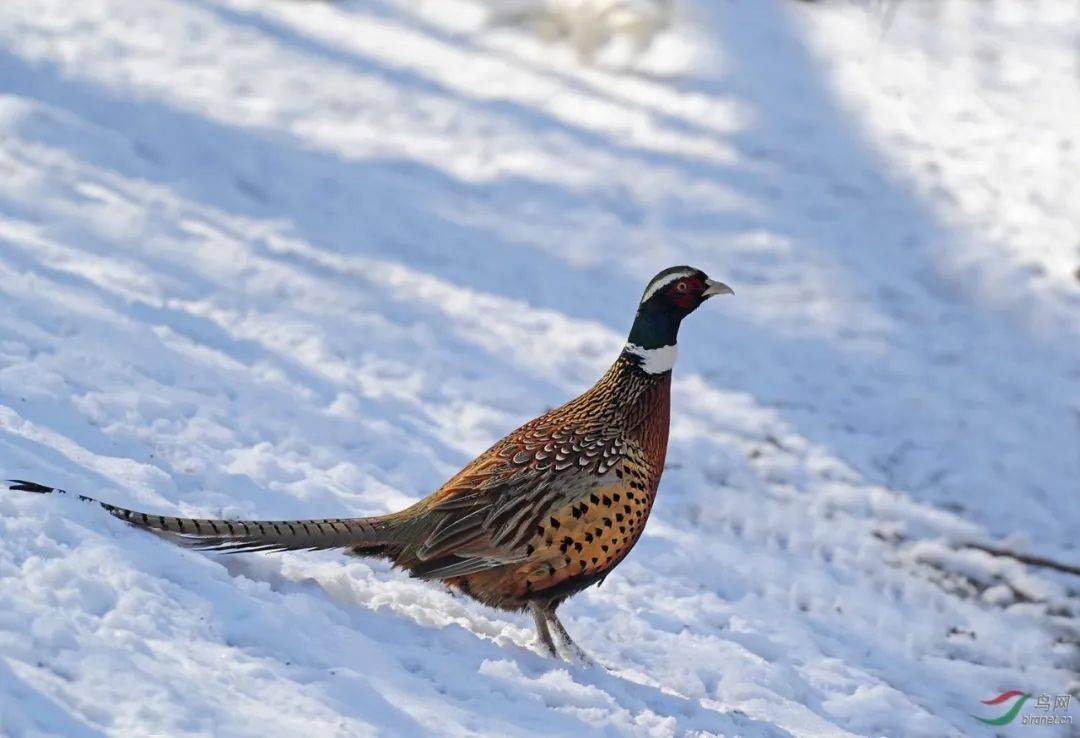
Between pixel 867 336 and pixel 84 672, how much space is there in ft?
19.5

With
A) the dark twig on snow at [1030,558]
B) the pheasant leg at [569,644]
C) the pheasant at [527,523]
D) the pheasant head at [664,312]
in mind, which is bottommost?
the pheasant leg at [569,644]

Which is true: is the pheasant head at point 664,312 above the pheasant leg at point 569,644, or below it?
above

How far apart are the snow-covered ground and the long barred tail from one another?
0.09 m

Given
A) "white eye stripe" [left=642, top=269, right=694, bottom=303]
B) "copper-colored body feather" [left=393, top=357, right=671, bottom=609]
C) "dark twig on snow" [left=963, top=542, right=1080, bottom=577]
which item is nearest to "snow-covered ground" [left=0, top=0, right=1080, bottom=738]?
"dark twig on snow" [left=963, top=542, right=1080, bottom=577]

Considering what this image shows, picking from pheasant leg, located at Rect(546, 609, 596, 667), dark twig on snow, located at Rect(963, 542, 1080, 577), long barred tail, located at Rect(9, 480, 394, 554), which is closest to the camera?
long barred tail, located at Rect(9, 480, 394, 554)

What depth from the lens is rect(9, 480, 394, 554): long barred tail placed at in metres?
3.94

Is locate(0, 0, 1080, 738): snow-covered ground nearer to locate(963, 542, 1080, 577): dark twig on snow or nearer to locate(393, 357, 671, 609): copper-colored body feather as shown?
locate(963, 542, 1080, 577): dark twig on snow

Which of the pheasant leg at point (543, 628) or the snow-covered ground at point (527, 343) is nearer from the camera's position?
the snow-covered ground at point (527, 343)

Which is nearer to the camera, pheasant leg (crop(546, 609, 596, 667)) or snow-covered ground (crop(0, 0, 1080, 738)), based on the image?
snow-covered ground (crop(0, 0, 1080, 738))

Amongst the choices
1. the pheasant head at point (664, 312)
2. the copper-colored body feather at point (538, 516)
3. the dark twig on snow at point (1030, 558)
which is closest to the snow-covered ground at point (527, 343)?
the dark twig on snow at point (1030, 558)

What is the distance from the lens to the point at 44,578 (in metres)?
3.47

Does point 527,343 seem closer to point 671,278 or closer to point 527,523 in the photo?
point 671,278

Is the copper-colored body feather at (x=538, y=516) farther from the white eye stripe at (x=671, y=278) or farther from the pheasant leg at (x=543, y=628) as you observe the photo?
the white eye stripe at (x=671, y=278)

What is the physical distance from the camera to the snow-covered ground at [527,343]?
3803 mm
